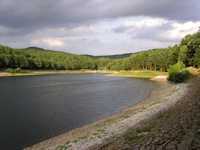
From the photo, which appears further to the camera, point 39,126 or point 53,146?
point 39,126

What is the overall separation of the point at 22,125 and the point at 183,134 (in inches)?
752

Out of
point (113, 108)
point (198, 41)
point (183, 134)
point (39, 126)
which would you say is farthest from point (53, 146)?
point (198, 41)

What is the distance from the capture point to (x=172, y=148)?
7.21m

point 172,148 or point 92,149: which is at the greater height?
point 172,148

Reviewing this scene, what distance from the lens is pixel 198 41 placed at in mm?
A: 63750

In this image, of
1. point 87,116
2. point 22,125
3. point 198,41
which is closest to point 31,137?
point 22,125

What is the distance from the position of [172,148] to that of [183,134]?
1.90m

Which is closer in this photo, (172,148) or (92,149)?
(172,148)

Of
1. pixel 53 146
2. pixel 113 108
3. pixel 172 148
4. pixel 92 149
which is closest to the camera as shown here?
pixel 172 148

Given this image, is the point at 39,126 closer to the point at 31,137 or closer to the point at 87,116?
the point at 31,137

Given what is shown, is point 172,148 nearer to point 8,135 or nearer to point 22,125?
point 8,135

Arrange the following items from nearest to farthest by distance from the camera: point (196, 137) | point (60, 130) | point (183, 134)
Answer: point (196, 137) → point (183, 134) → point (60, 130)

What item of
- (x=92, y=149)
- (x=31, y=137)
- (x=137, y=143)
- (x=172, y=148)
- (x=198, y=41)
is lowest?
(x=31, y=137)

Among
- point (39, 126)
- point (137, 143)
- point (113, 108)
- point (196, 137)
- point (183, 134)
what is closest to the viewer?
point (196, 137)
